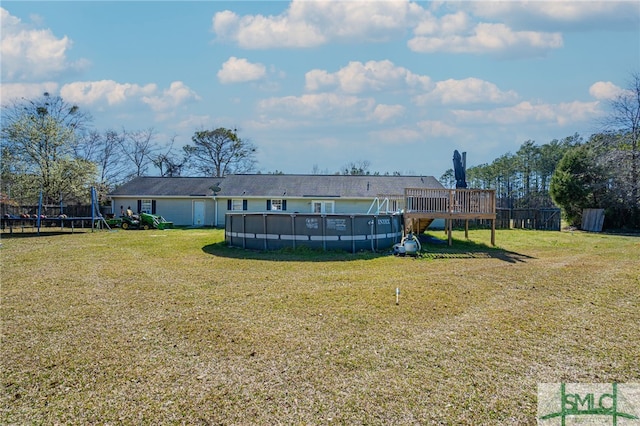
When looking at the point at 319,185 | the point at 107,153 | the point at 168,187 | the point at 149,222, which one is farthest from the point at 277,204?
the point at 107,153

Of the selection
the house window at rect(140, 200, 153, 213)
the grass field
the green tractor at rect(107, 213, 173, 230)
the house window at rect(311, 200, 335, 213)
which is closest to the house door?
the house window at rect(140, 200, 153, 213)

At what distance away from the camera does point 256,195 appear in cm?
2497

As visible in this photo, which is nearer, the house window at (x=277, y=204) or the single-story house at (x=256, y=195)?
the single-story house at (x=256, y=195)

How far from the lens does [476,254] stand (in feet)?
38.8

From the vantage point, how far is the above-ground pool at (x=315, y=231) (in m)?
12.3

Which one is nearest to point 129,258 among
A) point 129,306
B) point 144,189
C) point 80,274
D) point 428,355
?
point 80,274

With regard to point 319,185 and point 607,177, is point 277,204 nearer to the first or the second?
point 319,185

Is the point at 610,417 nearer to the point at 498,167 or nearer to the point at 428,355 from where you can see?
the point at 428,355

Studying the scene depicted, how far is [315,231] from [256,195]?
1336 cm

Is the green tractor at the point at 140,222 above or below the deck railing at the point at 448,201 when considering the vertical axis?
below

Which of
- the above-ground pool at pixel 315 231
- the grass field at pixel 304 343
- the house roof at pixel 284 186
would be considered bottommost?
the grass field at pixel 304 343

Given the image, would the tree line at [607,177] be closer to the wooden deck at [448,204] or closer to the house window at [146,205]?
the wooden deck at [448,204]

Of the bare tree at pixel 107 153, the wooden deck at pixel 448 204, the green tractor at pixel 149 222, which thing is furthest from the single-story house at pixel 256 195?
the wooden deck at pixel 448 204

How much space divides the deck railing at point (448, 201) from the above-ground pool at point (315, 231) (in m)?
1.41
